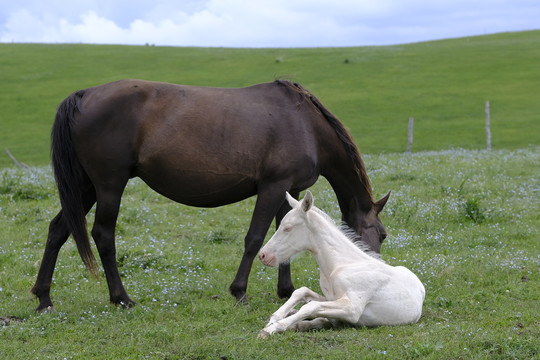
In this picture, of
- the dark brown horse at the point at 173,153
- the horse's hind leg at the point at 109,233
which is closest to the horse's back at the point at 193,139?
the dark brown horse at the point at 173,153

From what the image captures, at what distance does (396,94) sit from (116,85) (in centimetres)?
4310

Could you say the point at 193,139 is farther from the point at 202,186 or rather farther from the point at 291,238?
the point at 291,238

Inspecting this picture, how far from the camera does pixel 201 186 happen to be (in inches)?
313

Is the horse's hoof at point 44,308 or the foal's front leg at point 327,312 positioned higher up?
the foal's front leg at point 327,312

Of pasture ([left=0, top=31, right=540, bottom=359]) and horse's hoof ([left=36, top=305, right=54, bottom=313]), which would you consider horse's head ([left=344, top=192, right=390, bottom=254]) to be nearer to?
pasture ([left=0, top=31, right=540, bottom=359])

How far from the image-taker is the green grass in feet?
19.7

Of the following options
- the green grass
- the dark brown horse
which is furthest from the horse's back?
the green grass

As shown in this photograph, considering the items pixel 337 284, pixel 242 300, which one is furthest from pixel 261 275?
pixel 337 284

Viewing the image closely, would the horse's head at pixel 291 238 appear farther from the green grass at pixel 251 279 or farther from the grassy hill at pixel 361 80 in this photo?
the grassy hill at pixel 361 80

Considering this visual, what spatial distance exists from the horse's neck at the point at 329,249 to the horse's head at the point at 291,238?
118 mm

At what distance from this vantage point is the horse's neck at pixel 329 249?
280 inches

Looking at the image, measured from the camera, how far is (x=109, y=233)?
25.5 ft

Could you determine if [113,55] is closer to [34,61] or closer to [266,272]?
[34,61]

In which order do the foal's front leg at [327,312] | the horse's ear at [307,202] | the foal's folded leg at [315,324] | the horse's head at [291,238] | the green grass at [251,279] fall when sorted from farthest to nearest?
the horse's head at [291,238] < the horse's ear at [307,202] < the foal's folded leg at [315,324] < the foal's front leg at [327,312] < the green grass at [251,279]
